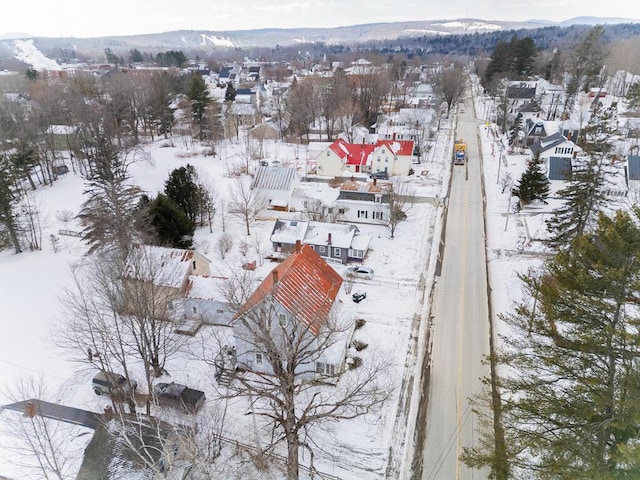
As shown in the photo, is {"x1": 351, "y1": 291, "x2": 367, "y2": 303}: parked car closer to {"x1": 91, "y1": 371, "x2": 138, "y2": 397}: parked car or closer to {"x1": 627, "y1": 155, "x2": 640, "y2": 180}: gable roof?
{"x1": 91, "y1": 371, "x2": 138, "y2": 397}: parked car

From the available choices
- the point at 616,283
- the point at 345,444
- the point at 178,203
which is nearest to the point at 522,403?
the point at 616,283

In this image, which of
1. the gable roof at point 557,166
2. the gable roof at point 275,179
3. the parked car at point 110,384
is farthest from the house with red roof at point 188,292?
the gable roof at point 557,166

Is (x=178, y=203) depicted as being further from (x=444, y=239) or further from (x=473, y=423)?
(x=473, y=423)

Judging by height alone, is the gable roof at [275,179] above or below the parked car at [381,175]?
above

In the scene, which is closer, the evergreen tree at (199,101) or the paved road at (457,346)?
the paved road at (457,346)

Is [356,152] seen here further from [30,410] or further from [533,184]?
[30,410]

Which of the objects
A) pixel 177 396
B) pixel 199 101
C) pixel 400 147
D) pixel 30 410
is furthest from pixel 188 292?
pixel 199 101

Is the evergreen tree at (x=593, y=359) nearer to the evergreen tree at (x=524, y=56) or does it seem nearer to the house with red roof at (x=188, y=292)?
the house with red roof at (x=188, y=292)
